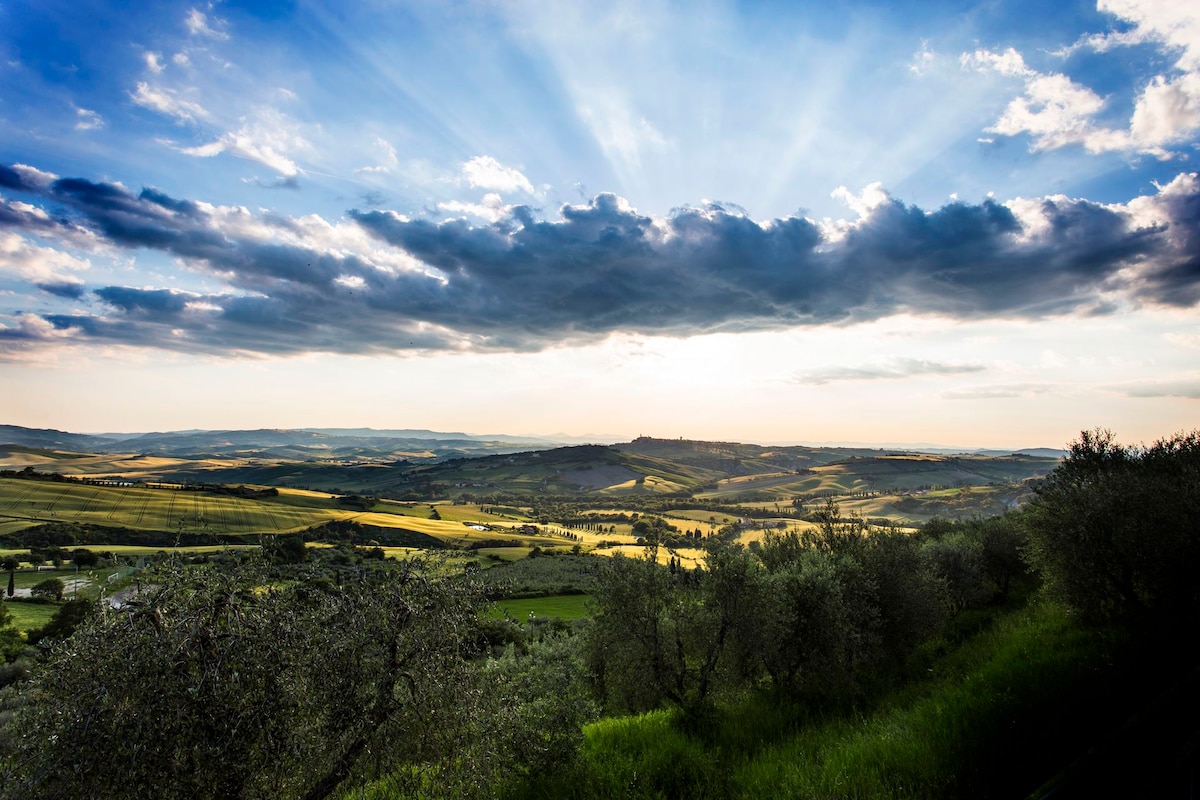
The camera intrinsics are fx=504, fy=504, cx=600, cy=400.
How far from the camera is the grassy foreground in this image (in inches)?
→ 456

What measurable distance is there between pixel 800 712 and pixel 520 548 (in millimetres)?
135526

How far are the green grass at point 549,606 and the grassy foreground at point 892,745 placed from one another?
5656 cm

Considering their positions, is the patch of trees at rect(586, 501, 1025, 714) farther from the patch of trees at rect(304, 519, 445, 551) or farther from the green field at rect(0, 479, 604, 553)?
the patch of trees at rect(304, 519, 445, 551)

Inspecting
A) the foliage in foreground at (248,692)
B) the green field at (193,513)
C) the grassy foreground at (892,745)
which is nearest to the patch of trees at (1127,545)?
the grassy foreground at (892,745)

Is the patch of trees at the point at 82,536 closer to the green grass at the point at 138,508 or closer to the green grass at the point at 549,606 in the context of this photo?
the green grass at the point at 138,508

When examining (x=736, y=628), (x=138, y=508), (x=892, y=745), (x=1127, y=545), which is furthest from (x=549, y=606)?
(x=138, y=508)

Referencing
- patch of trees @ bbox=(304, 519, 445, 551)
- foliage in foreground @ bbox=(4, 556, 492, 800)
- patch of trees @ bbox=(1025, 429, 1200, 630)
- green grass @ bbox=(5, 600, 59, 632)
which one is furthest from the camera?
patch of trees @ bbox=(304, 519, 445, 551)

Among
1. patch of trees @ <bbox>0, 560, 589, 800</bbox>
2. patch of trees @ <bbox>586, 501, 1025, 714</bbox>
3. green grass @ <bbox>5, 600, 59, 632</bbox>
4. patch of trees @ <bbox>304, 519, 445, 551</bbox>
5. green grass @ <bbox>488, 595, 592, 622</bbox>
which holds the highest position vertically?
patch of trees @ <bbox>0, 560, 589, 800</bbox>

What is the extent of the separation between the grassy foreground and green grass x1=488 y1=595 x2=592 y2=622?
186 feet

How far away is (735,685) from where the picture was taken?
24125 mm

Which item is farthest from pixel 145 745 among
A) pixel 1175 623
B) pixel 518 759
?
pixel 1175 623

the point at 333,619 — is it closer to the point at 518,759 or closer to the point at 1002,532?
the point at 518,759

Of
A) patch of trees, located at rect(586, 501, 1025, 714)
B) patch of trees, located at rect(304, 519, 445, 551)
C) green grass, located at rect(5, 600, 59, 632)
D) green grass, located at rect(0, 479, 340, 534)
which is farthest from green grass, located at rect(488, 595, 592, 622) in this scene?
green grass, located at rect(0, 479, 340, 534)

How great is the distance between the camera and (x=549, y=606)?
8331 cm
